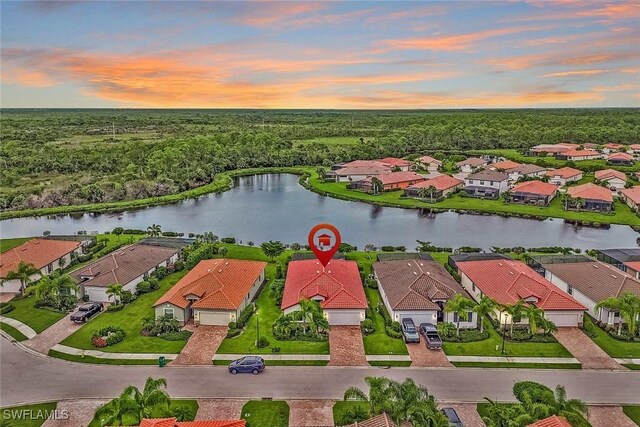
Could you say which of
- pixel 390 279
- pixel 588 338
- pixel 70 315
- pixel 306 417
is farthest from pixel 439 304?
pixel 70 315

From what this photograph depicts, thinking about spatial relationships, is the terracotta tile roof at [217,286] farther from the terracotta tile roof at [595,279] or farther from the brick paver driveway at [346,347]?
the terracotta tile roof at [595,279]

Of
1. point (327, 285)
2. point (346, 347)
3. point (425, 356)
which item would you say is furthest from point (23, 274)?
point (425, 356)

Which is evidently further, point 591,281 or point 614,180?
point 614,180

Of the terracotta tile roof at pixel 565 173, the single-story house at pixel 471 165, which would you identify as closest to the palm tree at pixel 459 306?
A: the terracotta tile roof at pixel 565 173

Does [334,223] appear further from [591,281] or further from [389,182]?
[591,281]

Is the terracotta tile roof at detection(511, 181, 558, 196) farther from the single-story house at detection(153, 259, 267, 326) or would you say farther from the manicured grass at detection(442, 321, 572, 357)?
the single-story house at detection(153, 259, 267, 326)

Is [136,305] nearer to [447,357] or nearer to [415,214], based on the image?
[447,357]
